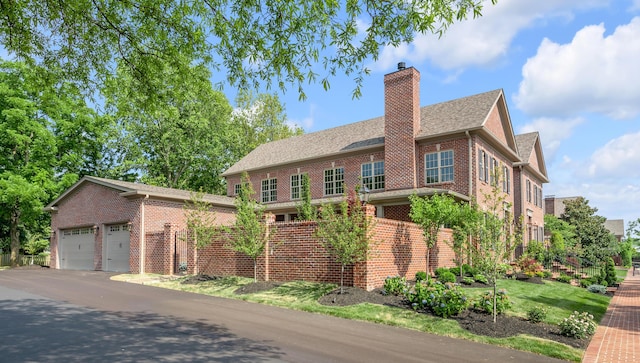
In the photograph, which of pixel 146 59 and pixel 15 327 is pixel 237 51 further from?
pixel 15 327

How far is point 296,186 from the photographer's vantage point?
29.4m

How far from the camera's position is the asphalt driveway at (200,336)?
742cm

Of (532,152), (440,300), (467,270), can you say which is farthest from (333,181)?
(440,300)

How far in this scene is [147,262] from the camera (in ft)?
73.5

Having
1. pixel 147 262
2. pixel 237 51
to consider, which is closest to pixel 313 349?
pixel 237 51

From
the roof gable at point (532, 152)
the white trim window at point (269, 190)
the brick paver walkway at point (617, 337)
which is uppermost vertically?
the roof gable at point (532, 152)

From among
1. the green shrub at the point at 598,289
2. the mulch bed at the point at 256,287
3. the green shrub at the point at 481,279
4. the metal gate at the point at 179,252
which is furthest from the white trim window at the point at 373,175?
the mulch bed at the point at 256,287

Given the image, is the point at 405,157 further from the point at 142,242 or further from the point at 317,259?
the point at 142,242

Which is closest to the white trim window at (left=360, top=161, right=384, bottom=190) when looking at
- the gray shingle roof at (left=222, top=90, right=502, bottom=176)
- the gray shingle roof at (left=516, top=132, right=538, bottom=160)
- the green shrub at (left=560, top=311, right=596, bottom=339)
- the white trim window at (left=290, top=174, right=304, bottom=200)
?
the gray shingle roof at (left=222, top=90, right=502, bottom=176)

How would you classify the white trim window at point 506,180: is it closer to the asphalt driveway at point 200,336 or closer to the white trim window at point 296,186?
the white trim window at point 296,186

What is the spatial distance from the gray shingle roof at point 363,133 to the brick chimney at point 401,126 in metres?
0.70

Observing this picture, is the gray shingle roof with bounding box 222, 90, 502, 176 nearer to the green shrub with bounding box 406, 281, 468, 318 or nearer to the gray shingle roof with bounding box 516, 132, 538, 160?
the gray shingle roof with bounding box 516, 132, 538, 160

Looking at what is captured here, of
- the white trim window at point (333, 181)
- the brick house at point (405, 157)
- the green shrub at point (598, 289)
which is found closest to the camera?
the green shrub at point (598, 289)

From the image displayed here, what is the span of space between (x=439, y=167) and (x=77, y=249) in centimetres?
2224
